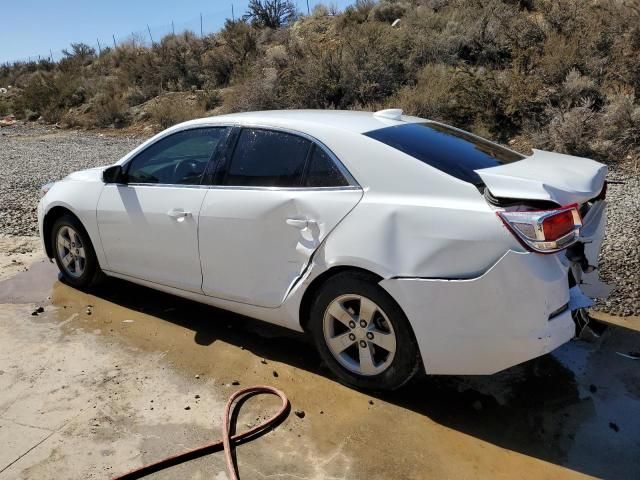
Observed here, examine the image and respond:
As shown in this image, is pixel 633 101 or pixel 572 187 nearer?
pixel 572 187

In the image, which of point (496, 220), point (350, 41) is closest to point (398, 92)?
point (350, 41)

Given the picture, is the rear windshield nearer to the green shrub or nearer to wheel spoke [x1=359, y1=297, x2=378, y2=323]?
wheel spoke [x1=359, y1=297, x2=378, y2=323]

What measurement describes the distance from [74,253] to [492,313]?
385cm

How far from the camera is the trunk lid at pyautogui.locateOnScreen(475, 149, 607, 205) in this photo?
10.2 ft

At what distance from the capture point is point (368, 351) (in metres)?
3.59

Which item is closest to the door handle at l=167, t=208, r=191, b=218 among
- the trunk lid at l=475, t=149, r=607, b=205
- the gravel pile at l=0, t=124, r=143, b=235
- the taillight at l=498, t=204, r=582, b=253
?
the trunk lid at l=475, t=149, r=607, b=205

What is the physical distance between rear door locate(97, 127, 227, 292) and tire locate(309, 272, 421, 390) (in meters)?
1.14

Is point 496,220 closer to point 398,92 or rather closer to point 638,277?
point 638,277

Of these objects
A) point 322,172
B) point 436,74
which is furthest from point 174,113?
point 322,172

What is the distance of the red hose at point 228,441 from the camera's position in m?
3.04

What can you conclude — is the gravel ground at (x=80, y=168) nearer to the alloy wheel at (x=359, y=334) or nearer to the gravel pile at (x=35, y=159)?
the gravel pile at (x=35, y=159)

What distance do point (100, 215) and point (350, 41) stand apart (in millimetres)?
14175

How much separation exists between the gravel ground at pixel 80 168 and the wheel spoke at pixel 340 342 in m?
2.41

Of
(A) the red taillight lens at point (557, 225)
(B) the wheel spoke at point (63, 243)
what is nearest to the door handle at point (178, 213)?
(B) the wheel spoke at point (63, 243)
